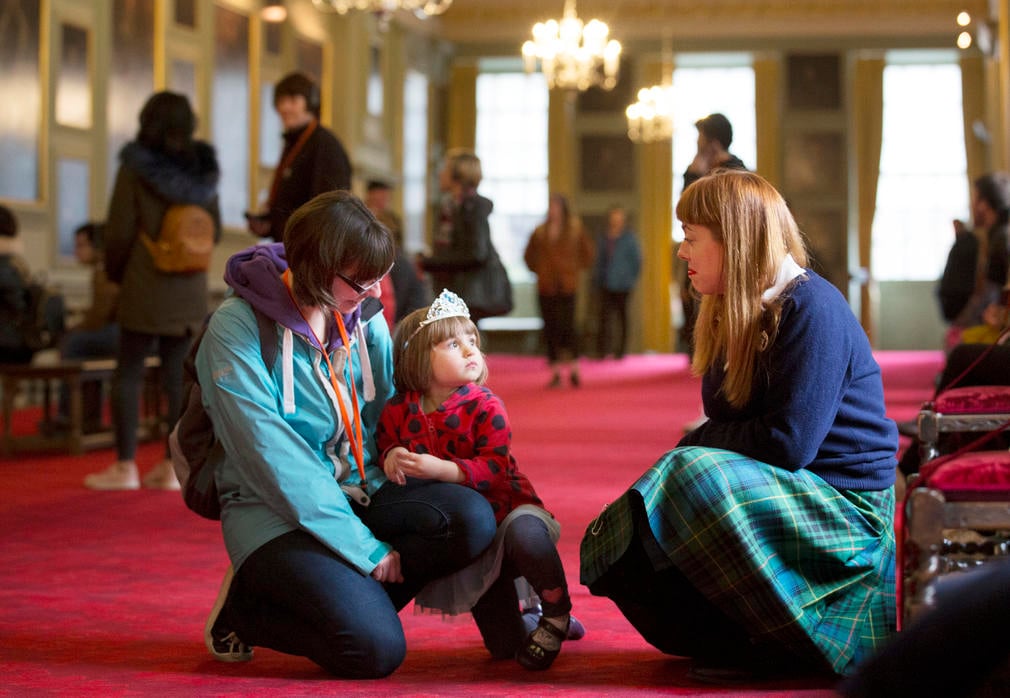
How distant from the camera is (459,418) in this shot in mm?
2973

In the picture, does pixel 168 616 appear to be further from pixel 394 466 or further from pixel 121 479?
pixel 121 479

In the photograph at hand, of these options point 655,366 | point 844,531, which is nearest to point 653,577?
point 844,531

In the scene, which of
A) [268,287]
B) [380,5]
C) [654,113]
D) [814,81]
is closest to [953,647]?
[268,287]

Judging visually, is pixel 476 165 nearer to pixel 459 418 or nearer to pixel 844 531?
pixel 459 418

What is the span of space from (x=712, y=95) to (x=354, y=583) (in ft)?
55.1

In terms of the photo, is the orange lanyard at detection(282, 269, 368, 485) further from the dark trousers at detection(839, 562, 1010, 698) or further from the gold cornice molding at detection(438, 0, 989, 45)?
the gold cornice molding at detection(438, 0, 989, 45)

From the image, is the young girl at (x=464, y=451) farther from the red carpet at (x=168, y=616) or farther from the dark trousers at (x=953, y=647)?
the dark trousers at (x=953, y=647)

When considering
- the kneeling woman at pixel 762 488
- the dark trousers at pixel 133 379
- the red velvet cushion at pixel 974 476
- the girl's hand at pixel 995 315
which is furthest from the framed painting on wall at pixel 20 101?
the red velvet cushion at pixel 974 476

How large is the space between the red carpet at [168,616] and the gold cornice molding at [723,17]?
12398 millimetres

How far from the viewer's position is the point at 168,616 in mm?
3479

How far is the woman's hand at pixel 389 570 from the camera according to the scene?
287 cm

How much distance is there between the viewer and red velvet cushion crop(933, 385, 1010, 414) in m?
3.59

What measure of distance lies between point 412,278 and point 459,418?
4.28m

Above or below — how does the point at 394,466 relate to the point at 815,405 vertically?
below
